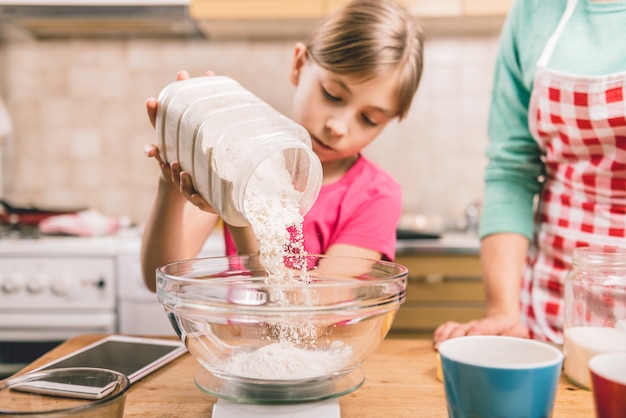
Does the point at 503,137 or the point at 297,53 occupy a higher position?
the point at 297,53

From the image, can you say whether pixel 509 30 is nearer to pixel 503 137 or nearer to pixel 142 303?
pixel 503 137

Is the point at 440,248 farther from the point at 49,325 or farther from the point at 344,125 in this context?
the point at 49,325

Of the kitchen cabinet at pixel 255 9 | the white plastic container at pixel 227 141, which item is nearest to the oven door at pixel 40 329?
the kitchen cabinet at pixel 255 9

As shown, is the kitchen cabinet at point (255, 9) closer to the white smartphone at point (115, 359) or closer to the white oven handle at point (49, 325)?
the white oven handle at point (49, 325)

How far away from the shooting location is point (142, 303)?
1.86m

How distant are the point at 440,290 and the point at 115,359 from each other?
1.36 m

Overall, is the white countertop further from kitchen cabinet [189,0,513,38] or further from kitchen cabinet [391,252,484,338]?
kitchen cabinet [189,0,513,38]

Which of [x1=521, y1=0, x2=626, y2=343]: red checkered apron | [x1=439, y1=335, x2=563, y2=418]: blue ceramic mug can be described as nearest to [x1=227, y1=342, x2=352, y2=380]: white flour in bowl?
[x1=439, y1=335, x2=563, y2=418]: blue ceramic mug

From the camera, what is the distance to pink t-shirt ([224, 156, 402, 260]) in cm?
103

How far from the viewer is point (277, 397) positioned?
1.75 feet

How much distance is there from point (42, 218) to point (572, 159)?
178cm

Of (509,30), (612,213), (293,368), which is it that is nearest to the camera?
(293,368)

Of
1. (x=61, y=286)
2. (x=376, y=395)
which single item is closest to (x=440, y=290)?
(x=61, y=286)

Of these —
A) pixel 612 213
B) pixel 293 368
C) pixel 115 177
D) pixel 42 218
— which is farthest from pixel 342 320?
pixel 115 177
